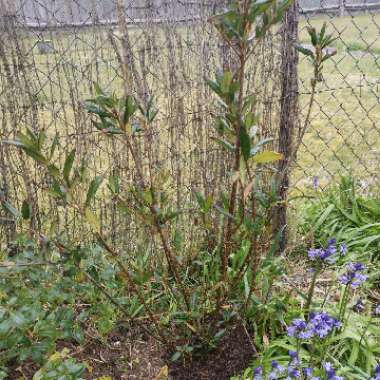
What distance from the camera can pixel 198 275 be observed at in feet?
8.13

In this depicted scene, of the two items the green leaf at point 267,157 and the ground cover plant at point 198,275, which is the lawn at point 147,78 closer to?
the ground cover plant at point 198,275

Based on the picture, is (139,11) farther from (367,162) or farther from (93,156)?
(367,162)

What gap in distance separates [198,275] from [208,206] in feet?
Result: 3.07

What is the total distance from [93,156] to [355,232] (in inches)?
61.3

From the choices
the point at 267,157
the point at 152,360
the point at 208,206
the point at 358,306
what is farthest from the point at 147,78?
the point at 358,306

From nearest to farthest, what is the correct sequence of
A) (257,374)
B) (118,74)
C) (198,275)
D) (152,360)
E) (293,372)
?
1. (293,372)
2. (257,374)
3. (152,360)
4. (118,74)
5. (198,275)

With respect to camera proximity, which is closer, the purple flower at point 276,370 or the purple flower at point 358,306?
the purple flower at point 276,370

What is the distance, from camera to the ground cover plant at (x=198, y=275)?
1366 millimetres

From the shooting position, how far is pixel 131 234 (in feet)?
8.63

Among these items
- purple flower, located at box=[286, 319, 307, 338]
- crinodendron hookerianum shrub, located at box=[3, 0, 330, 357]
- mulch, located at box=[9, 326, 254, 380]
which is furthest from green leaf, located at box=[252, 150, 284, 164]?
mulch, located at box=[9, 326, 254, 380]

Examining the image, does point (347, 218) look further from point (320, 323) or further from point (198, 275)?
point (320, 323)

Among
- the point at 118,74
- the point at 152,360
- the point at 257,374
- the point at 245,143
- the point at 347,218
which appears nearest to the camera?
the point at 245,143

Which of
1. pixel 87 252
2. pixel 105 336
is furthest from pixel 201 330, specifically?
pixel 87 252

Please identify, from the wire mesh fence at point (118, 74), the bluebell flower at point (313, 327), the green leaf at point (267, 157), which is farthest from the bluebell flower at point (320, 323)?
the wire mesh fence at point (118, 74)
